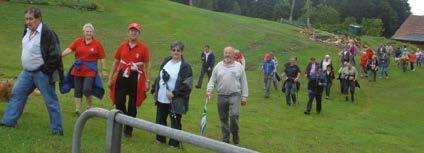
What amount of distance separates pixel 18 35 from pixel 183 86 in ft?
84.1

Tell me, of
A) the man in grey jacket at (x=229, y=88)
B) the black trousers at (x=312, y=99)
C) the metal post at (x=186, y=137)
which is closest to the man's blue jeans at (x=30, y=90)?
the man in grey jacket at (x=229, y=88)

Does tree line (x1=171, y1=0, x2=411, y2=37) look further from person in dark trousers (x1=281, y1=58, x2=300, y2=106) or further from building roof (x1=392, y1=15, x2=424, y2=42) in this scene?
person in dark trousers (x1=281, y1=58, x2=300, y2=106)

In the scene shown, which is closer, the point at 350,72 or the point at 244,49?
the point at 350,72

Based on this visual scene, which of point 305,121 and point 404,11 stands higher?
point 404,11

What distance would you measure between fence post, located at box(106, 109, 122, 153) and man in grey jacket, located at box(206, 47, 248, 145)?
19.7 ft

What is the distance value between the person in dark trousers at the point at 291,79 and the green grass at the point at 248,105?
1.57ft

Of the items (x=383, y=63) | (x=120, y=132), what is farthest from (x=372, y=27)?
(x=120, y=132)

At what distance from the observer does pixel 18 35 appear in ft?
109

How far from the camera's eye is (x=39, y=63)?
8844mm

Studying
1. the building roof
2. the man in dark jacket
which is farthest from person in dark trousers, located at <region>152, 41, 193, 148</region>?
the building roof

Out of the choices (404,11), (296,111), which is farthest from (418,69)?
(404,11)

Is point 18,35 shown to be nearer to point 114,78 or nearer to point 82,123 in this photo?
point 114,78

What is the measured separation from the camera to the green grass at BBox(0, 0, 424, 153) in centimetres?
1040

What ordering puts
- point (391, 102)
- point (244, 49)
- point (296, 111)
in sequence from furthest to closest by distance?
1. point (244, 49)
2. point (391, 102)
3. point (296, 111)
